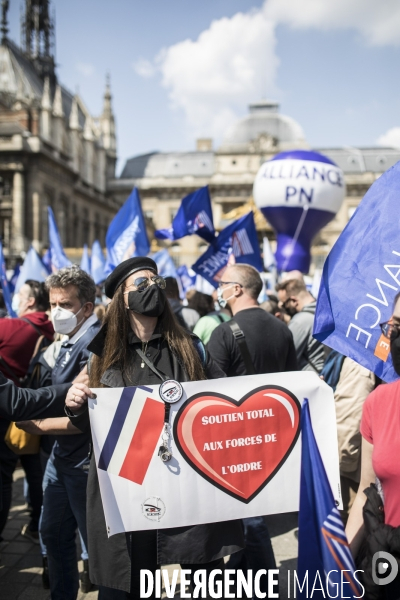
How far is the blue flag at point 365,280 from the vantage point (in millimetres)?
2158

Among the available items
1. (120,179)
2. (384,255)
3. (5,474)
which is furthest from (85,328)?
(120,179)

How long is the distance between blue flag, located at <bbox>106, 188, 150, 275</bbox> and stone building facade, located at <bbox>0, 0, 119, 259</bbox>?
26955 millimetres

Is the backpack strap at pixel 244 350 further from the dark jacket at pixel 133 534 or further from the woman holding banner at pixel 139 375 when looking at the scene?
the dark jacket at pixel 133 534

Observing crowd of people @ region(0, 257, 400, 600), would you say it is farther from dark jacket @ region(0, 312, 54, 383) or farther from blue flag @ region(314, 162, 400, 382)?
blue flag @ region(314, 162, 400, 382)

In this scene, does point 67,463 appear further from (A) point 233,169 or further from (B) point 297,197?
(A) point 233,169

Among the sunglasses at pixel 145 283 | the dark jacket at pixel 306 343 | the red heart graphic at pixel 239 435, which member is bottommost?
the red heart graphic at pixel 239 435

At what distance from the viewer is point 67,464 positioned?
2.89 meters

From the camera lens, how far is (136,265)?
2564mm

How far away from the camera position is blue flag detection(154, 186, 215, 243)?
7.85m

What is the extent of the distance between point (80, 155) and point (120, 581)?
5266 cm

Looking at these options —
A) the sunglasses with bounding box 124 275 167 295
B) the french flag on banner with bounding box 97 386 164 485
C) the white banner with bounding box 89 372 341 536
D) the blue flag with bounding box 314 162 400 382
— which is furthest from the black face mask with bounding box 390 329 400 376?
the sunglasses with bounding box 124 275 167 295

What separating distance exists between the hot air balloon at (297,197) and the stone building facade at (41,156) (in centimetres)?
2245

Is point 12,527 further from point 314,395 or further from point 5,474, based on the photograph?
point 314,395

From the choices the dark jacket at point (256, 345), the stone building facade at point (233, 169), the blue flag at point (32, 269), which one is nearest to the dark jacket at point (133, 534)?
the dark jacket at point (256, 345)
